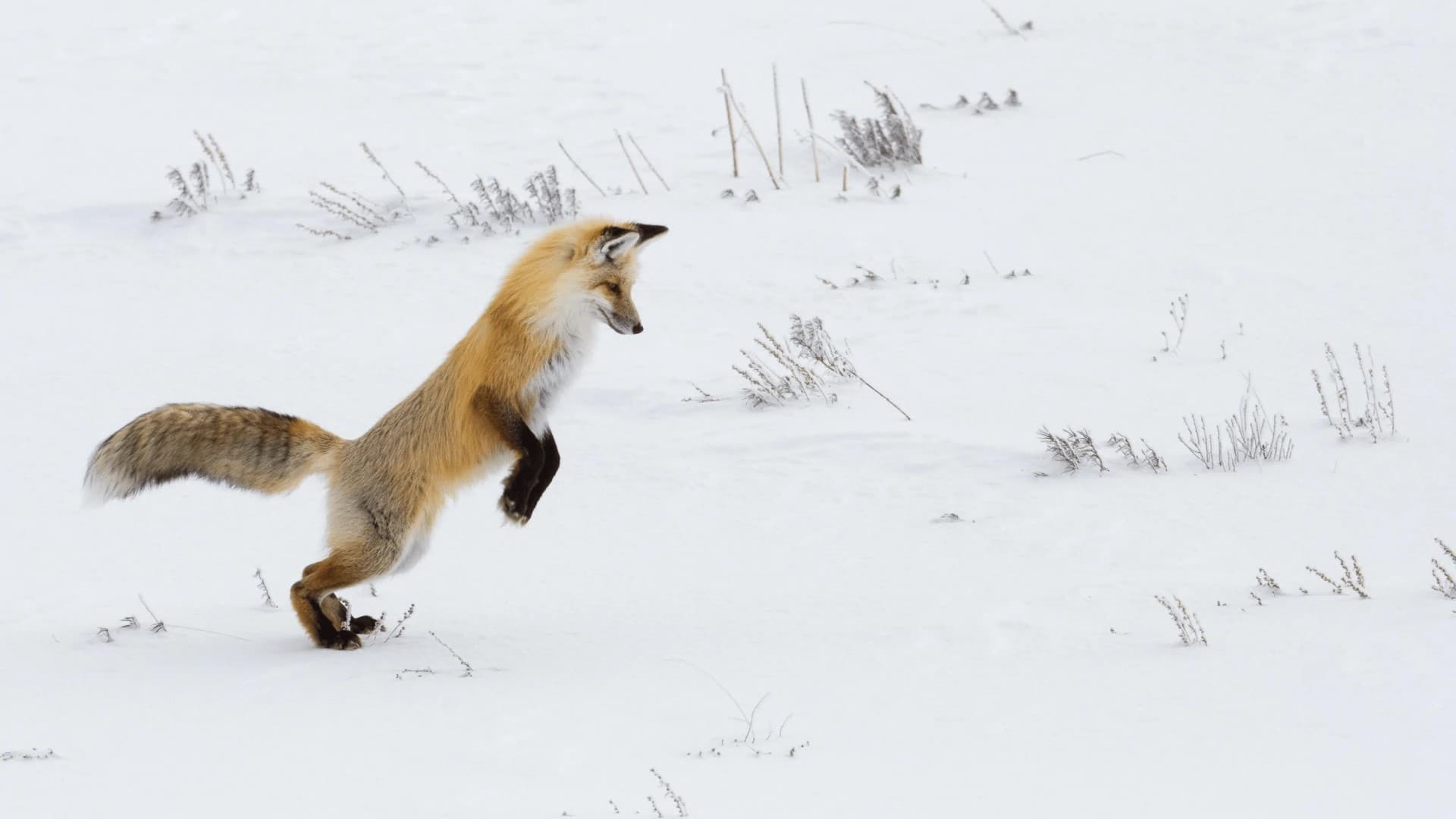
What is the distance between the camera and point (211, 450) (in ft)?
18.8

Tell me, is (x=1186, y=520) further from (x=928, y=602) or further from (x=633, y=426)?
(x=633, y=426)

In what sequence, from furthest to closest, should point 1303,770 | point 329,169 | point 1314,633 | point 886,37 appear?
1. point 886,37
2. point 329,169
3. point 1314,633
4. point 1303,770

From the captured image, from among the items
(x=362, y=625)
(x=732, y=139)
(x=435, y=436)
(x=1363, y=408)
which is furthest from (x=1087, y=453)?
(x=732, y=139)

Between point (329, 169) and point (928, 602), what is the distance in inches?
309

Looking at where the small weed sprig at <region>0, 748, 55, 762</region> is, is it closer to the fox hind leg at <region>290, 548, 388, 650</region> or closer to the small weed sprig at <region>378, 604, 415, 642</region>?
the fox hind leg at <region>290, 548, 388, 650</region>

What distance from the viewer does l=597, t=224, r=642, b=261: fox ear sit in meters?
5.68

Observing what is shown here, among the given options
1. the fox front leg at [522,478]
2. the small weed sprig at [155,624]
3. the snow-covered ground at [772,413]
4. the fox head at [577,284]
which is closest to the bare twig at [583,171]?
the snow-covered ground at [772,413]

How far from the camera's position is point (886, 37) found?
1355 cm

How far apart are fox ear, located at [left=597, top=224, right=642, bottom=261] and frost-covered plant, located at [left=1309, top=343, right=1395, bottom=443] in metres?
3.31

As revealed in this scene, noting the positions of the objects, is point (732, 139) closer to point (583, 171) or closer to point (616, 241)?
point (583, 171)

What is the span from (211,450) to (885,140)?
6.61m

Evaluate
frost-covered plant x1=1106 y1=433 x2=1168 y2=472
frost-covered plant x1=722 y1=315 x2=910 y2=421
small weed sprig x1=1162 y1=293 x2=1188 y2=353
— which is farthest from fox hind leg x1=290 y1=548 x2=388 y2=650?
small weed sprig x1=1162 y1=293 x2=1188 y2=353

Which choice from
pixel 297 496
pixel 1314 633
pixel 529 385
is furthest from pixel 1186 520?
pixel 297 496

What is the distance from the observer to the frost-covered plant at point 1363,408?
22.0ft
